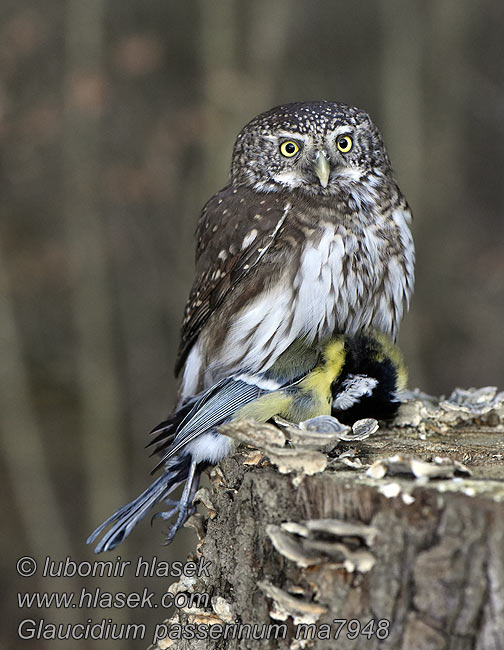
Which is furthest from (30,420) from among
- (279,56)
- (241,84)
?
(279,56)

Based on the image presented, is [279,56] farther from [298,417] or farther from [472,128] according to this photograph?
[298,417]

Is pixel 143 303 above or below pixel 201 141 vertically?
below

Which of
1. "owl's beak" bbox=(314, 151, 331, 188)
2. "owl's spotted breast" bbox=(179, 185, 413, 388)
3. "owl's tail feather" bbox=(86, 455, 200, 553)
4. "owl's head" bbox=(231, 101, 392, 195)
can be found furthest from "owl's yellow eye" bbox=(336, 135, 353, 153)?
"owl's tail feather" bbox=(86, 455, 200, 553)

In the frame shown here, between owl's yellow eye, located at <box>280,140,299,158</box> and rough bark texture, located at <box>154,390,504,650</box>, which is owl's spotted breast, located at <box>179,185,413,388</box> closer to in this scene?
owl's yellow eye, located at <box>280,140,299,158</box>

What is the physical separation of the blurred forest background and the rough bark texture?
413cm

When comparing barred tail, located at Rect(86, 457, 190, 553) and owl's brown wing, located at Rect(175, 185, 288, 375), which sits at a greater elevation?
owl's brown wing, located at Rect(175, 185, 288, 375)

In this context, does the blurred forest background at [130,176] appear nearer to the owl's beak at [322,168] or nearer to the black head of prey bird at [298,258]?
the black head of prey bird at [298,258]

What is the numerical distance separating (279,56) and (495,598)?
5447 mm

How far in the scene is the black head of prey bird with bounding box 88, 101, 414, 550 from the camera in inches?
125

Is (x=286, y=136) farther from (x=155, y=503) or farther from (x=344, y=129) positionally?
(x=155, y=503)

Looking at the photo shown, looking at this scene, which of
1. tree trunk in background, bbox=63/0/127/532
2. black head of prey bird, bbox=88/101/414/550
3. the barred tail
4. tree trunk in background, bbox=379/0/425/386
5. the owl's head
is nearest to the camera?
the barred tail

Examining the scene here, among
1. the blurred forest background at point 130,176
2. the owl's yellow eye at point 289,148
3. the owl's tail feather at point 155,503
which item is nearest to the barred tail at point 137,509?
the owl's tail feather at point 155,503

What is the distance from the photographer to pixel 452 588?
188cm

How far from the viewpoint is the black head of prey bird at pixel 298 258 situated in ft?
10.4
